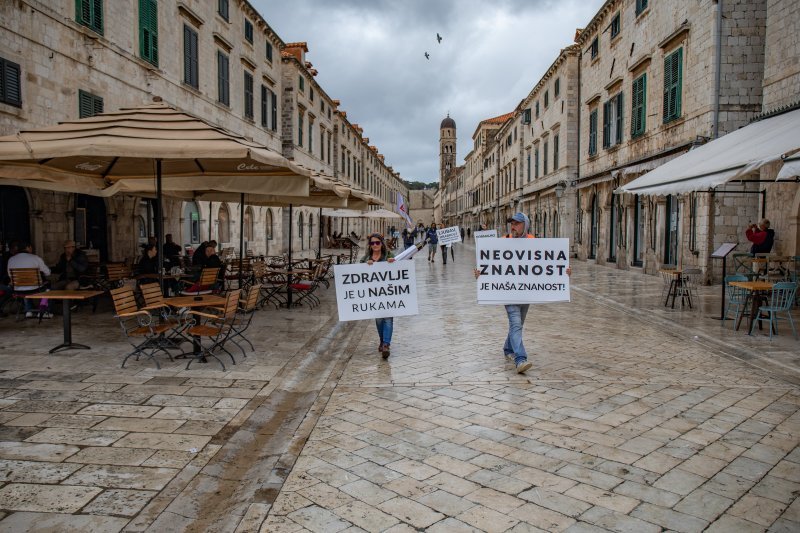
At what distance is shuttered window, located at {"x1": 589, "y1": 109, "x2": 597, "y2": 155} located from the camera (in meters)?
24.1

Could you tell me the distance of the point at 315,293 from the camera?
45.4 feet

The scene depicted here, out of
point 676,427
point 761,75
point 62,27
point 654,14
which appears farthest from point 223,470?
point 654,14

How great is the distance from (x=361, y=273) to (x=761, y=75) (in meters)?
12.9

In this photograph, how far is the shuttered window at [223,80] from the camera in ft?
67.8

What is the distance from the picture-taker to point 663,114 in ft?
56.1

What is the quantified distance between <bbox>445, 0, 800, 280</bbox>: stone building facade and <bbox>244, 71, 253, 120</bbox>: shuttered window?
14.6 m

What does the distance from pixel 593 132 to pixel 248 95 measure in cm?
1512

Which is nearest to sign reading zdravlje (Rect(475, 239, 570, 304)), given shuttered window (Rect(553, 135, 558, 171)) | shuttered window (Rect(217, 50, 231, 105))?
shuttered window (Rect(217, 50, 231, 105))

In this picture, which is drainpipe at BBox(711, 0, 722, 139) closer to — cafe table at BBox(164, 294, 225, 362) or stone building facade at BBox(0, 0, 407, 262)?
cafe table at BBox(164, 294, 225, 362)

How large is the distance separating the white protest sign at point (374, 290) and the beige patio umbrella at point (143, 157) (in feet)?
5.54

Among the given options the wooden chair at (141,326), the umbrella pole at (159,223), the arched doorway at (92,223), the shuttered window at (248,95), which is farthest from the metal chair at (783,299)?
the shuttered window at (248,95)

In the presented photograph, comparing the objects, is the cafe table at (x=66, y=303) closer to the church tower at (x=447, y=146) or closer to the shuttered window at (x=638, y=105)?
the shuttered window at (x=638, y=105)

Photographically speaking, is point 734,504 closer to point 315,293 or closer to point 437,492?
point 437,492

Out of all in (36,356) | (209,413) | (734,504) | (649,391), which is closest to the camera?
(734,504)
